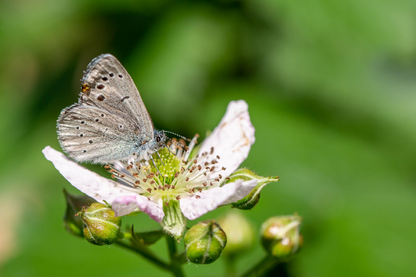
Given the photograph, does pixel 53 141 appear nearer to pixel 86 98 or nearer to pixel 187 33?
pixel 187 33

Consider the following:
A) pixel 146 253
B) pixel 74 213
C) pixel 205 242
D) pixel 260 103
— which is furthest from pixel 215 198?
pixel 260 103

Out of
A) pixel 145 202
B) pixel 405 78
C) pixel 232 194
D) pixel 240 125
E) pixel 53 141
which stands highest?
pixel 405 78

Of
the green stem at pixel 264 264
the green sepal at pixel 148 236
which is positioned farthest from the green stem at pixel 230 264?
the green sepal at pixel 148 236

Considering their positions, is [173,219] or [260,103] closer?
[173,219]

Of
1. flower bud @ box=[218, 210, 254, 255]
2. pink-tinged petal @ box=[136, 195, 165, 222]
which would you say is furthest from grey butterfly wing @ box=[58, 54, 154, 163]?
flower bud @ box=[218, 210, 254, 255]

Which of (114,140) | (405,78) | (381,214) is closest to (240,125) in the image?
(114,140)

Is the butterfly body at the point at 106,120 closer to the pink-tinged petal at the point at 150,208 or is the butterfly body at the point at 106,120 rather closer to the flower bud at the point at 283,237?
the pink-tinged petal at the point at 150,208

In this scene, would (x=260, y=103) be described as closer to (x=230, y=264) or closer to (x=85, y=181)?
(x=230, y=264)
